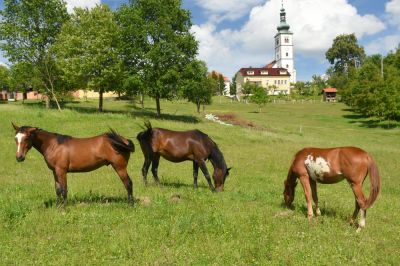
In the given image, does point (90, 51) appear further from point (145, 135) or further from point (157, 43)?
point (145, 135)

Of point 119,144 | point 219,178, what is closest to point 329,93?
point 219,178

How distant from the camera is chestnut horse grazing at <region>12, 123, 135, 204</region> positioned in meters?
9.40

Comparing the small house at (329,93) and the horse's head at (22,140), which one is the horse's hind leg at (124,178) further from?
the small house at (329,93)

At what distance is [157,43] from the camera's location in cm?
4481

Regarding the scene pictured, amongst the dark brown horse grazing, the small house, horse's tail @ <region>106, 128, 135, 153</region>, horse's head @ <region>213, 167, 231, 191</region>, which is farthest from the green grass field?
the small house

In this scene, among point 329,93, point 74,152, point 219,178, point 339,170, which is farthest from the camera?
point 329,93

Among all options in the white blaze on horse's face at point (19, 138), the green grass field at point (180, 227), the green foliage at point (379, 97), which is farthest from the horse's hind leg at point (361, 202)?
the green foliage at point (379, 97)

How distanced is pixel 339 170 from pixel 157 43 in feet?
126

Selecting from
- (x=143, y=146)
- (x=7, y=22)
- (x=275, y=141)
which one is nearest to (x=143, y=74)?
(x=7, y=22)

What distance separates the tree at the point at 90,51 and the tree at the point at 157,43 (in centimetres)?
232

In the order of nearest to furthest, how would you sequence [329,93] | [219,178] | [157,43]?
[219,178] → [157,43] → [329,93]

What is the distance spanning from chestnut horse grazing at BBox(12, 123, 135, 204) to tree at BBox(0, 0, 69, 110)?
3370cm

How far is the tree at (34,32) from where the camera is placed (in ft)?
135

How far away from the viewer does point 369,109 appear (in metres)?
67.4
